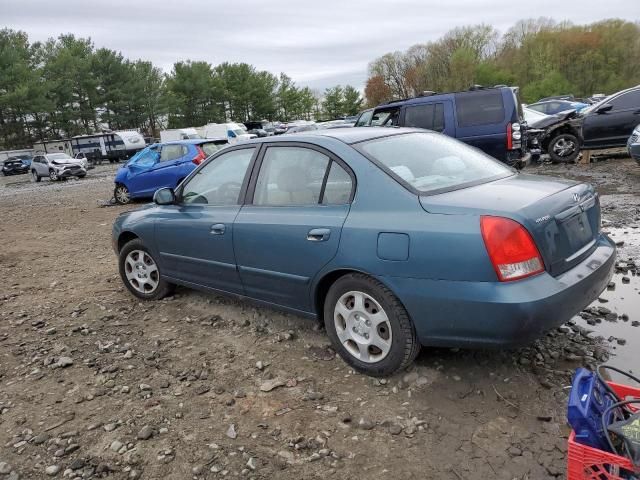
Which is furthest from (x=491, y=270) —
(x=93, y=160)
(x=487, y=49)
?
(x=487, y=49)

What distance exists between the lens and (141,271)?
523 centimetres

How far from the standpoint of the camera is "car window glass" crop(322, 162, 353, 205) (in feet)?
11.3

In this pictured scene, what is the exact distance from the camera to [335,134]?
150 inches

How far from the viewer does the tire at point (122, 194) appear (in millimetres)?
13513

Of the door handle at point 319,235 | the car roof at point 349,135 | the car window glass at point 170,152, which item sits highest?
the car roof at point 349,135

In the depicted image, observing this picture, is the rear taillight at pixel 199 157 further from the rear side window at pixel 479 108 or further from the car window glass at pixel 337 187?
the car window glass at pixel 337 187

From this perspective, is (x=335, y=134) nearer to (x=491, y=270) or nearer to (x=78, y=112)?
(x=491, y=270)

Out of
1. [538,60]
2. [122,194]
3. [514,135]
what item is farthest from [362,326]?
[538,60]

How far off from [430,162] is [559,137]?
35.5 ft

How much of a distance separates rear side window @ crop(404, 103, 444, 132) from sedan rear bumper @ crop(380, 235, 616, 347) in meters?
7.59

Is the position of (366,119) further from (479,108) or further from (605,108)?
(605,108)

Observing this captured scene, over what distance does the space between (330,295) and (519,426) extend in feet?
4.47

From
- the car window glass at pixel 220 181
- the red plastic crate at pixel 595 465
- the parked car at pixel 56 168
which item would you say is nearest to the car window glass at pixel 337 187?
the car window glass at pixel 220 181

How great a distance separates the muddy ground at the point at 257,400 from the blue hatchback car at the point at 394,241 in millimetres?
372
